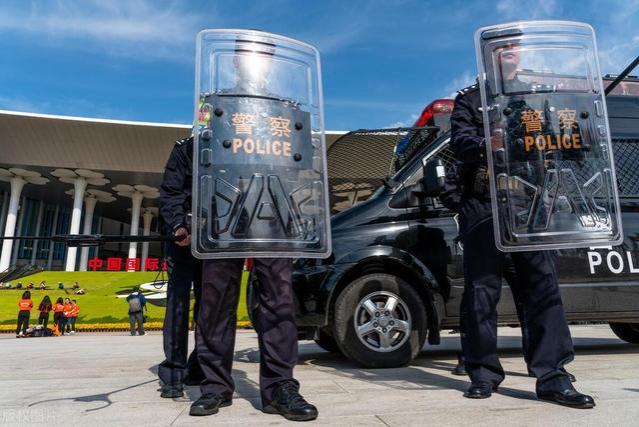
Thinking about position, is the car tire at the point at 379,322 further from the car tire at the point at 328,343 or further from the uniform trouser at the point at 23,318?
the uniform trouser at the point at 23,318

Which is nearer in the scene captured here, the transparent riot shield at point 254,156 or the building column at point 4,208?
the transparent riot shield at point 254,156

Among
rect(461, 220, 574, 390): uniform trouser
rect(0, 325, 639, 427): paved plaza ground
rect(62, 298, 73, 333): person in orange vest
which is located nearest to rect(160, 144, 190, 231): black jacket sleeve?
rect(0, 325, 639, 427): paved plaza ground

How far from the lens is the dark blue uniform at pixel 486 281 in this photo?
2.59 m

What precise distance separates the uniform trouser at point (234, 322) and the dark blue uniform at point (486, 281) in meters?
1.08

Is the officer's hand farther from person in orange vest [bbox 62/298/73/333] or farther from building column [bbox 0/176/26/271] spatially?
building column [bbox 0/176/26/271]

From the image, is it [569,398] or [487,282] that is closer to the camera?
[569,398]

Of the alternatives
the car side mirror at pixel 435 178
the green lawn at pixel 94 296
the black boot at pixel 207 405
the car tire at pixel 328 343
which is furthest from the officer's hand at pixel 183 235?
the green lawn at pixel 94 296

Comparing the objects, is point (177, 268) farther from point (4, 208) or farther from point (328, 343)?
point (4, 208)

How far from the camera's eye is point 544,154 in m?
2.58

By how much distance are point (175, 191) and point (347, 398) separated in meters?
1.58

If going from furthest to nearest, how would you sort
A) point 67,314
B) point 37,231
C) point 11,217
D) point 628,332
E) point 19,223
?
point 37,231, point 19,223, point 11,217, point 67,314, point 628,332

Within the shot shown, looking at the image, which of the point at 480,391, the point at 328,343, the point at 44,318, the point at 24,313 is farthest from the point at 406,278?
the point at 44,318

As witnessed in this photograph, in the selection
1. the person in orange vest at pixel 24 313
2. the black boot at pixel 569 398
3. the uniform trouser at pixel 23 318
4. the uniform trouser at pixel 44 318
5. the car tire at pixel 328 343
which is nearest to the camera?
the black boot at pixel 569 398

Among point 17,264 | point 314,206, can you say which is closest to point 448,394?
point 314,206
